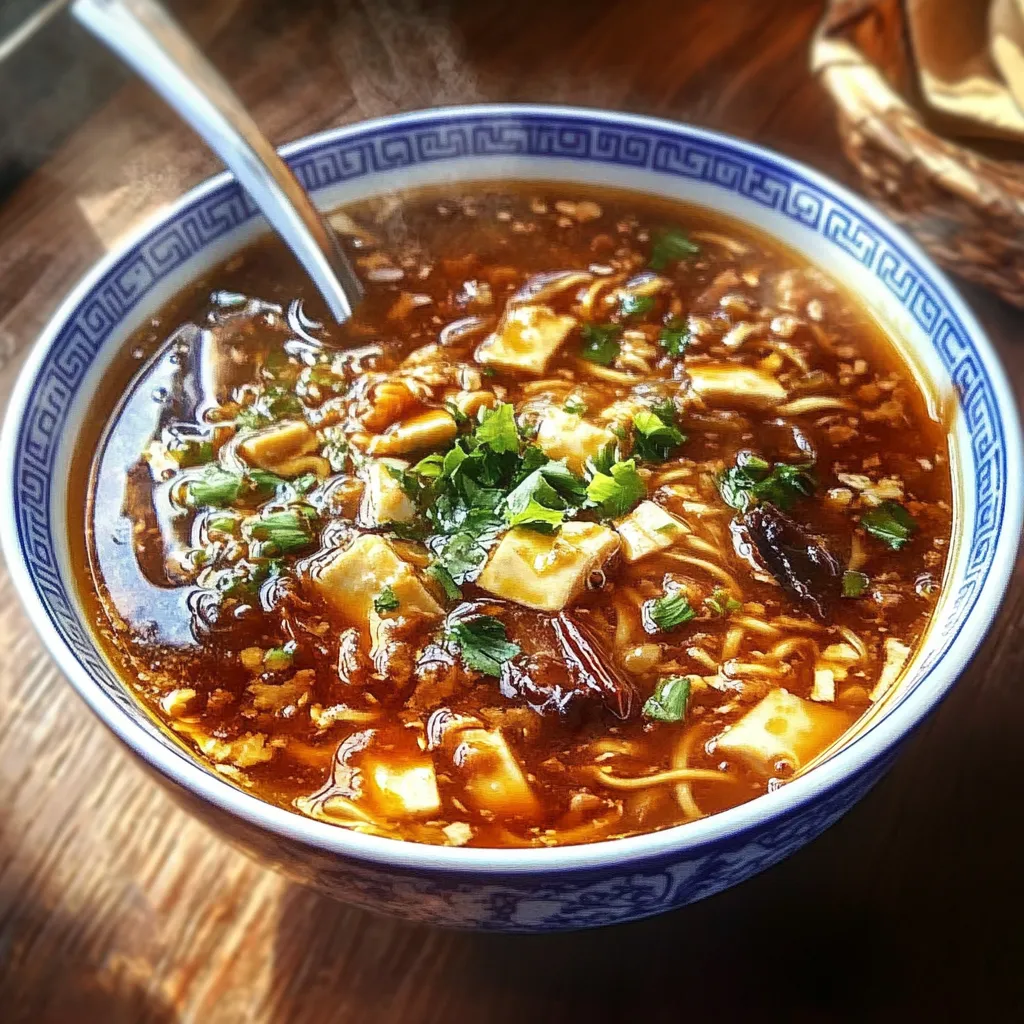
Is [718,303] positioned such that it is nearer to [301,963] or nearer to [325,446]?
[325,446]

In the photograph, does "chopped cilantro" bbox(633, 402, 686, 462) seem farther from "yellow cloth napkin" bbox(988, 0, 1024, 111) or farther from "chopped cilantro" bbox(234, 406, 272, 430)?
"yellow cloth napkin" bbox(988, 0, 1024, 111)

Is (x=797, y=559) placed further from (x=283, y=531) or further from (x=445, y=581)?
(x=283, y=531)

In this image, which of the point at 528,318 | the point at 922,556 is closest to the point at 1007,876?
the point at 922,556

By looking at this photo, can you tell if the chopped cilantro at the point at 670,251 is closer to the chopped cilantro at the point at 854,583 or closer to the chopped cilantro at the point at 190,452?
the chopped cilantro at the point at 854,583

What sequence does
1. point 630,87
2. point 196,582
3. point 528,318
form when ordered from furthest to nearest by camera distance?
point 630,87
point 528,318
point 196,582

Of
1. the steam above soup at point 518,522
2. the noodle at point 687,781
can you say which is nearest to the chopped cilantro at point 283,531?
the steam above soup at point 518,522

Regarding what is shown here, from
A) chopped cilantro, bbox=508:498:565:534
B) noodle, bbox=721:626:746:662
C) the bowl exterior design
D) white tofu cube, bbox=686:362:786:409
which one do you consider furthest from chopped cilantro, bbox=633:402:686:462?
the bowl exterior design

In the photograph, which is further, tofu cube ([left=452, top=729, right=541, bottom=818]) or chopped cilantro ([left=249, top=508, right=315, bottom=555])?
chopped cilantro ([left=249, top=508, right=315, bottom=555])
